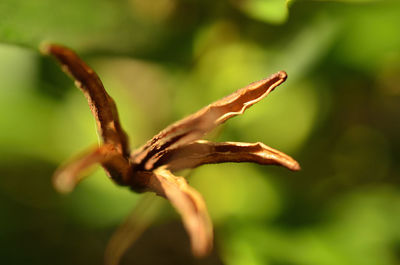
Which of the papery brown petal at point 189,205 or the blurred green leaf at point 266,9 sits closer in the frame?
the papery brown petal at point 189,205

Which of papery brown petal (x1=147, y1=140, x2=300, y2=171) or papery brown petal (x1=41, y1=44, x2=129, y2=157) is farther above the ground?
papery brown petal (x1=41, y1=44, x2=129, y2=157)

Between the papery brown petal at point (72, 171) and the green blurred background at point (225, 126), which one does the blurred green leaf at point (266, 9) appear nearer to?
the green blurred background at point (225, 126)

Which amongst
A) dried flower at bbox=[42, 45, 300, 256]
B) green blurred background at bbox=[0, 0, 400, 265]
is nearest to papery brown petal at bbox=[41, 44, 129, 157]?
dried flower at bbox=[42, 45, 300, 256]

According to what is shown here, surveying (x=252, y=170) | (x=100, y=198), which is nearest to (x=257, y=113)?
(x=252, y=170)

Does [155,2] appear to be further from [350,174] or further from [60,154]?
[350,174]

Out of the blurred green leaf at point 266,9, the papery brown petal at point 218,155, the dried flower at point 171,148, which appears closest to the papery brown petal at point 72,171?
the dried flower at point 171,148

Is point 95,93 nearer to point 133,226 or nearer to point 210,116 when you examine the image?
point 210,116

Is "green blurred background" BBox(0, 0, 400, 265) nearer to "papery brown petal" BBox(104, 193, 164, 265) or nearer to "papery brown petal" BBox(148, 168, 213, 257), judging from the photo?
"papery brown petal" BBox(104, 193, 164, 265)
